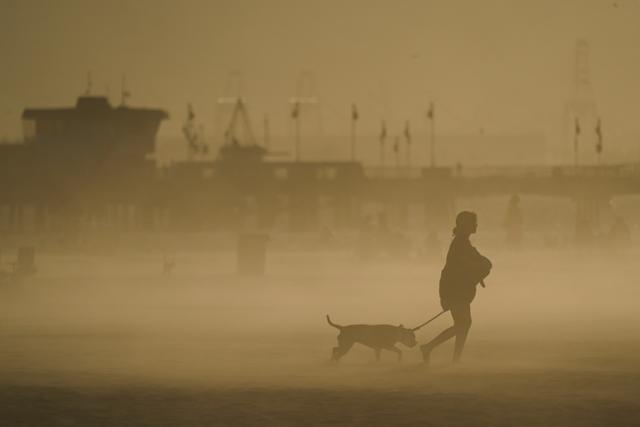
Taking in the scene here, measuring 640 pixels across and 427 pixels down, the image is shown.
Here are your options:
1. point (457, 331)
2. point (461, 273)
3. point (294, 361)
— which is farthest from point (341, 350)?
point (461, 273)

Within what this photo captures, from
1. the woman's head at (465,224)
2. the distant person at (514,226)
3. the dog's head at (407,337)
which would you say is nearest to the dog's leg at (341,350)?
the dog's head at (407,337)

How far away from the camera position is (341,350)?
17547mm

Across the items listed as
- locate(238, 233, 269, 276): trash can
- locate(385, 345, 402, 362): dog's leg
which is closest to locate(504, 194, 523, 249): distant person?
locate(238, 233, 269, 276): trash can

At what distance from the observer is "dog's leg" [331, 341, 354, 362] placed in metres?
17.5

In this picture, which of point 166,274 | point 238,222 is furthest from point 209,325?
A: point 238,222

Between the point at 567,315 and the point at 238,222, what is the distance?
330ft

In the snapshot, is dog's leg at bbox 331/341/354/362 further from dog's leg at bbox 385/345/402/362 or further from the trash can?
the trash can

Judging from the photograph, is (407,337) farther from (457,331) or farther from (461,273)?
(461,273)

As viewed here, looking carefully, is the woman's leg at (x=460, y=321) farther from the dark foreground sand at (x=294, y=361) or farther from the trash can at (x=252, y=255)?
the trash can at (x=252, y=255)

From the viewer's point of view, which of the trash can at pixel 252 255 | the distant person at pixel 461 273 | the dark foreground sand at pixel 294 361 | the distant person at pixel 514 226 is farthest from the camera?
the distant person at pixel 514 226

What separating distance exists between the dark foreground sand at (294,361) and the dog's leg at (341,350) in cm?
18

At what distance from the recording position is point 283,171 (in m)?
176

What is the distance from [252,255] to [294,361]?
2384 centimetres

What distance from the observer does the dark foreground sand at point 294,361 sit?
13.5 m
